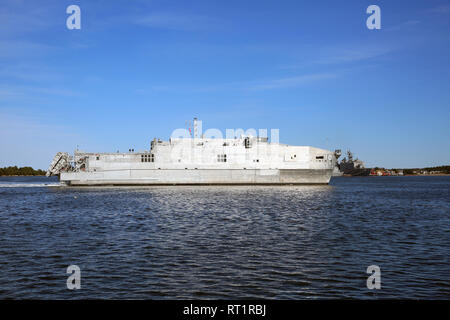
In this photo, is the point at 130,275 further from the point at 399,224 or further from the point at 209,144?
the point at 209,144

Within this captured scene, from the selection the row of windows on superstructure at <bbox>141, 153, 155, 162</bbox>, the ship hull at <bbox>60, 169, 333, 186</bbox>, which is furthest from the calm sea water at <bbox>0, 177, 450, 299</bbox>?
the row of windows on superstructure at <bbox>141, 153, 155, 162</bbox>

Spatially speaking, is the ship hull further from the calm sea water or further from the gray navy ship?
the calm sea water

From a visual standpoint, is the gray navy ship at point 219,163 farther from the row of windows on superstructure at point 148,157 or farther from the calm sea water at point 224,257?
the calm sea water at point 224,257

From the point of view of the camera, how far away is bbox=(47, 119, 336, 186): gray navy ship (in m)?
64.8

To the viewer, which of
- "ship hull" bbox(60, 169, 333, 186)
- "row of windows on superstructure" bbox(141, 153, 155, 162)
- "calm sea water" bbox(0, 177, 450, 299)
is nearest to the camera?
"calm sea water" bbox(0, 177, 450, 299)

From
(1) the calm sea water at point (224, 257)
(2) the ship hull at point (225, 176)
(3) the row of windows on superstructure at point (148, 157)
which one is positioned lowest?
(1) the calm sea water at point (224, 257)

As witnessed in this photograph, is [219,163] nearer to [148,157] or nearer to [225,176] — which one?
[225,176]

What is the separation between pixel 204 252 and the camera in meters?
14.1

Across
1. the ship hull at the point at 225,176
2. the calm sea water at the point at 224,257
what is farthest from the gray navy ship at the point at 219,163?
the calm sea water at the point at 224,257

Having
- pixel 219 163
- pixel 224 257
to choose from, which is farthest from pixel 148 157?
pixel 224 257

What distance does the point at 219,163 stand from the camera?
64.9 meters

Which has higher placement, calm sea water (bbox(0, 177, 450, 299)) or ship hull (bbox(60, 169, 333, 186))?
ship hull (bbox(60, 169, 333, 186))

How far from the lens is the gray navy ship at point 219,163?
64812 mm
